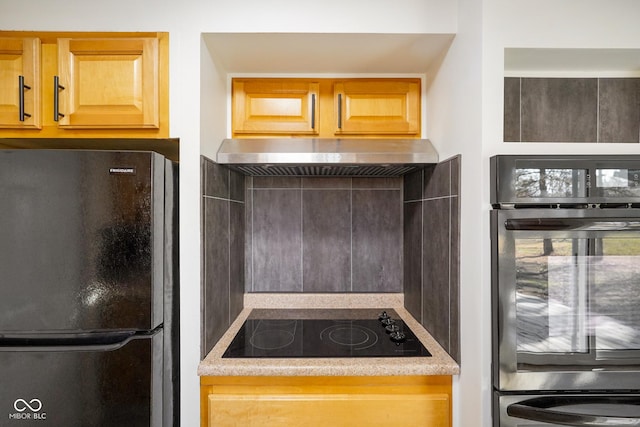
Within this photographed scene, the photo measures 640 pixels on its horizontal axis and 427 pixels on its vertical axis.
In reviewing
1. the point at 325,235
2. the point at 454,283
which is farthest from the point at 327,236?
the point at 454,283

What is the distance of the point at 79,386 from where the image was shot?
1.09 m

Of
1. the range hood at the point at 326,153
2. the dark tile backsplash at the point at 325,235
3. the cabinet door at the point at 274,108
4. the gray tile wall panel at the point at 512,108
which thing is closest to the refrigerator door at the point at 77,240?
the range hood at the point at 326,153

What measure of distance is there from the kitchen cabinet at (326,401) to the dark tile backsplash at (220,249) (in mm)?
203

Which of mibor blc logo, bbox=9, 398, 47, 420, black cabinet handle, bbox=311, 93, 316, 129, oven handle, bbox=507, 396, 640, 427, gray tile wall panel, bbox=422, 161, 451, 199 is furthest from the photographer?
black cabinet handle, bbox=311, 93, 316, 129

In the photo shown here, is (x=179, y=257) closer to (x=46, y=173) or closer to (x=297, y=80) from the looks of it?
(x=46, y=173)

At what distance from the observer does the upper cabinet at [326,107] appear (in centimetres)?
157

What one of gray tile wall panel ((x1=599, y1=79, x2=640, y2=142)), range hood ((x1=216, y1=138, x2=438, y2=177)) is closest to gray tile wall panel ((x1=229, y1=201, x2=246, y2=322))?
range hood ((x1=216, y1=138, x2=438, y2=177))

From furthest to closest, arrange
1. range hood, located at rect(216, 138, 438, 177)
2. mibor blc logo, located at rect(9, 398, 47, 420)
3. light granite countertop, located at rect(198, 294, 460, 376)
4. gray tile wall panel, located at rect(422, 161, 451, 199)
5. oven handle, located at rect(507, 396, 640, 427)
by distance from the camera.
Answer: range hood, located at rect(216, 138, 438, 177)
gray tile wall panel, located at rect(422, 161, 451, 199)
light granite countertop, located at rect(198, 294, 460, 376)
mibor blc logo, located at rect(9, 398, 47, 420)
oven handle, located at rect(507, 396, 640, 427)

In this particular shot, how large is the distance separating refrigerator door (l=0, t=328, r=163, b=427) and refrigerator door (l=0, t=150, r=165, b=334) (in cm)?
8

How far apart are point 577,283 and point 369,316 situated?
3.23ft

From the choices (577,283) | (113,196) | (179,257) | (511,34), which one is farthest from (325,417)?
(511,34)

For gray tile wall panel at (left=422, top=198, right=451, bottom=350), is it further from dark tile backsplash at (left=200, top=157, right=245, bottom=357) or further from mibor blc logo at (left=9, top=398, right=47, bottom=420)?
mibor blc logo at (left=9, top=398, right=47, bottom=420)

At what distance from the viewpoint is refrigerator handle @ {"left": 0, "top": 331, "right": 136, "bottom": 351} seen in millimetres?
1091

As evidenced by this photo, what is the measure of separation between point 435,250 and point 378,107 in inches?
28.6
